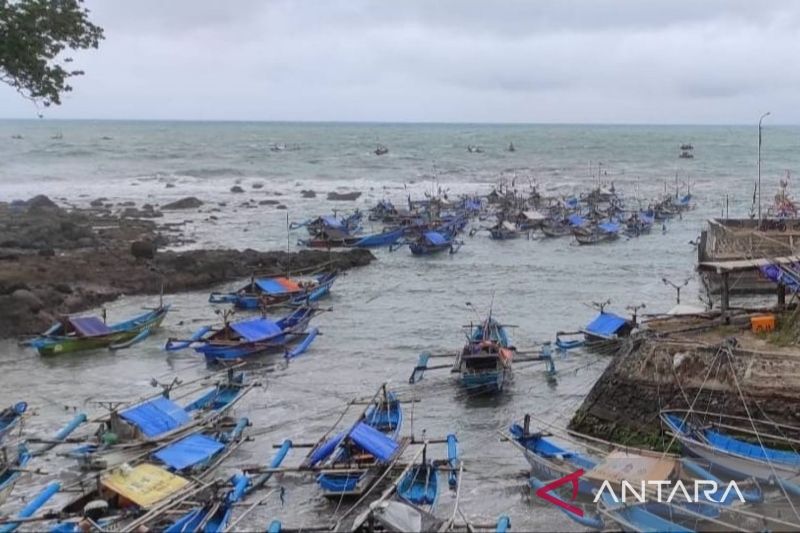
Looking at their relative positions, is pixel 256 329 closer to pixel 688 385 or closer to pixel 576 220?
pixel 688 385

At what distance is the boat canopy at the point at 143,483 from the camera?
1585 centimetres

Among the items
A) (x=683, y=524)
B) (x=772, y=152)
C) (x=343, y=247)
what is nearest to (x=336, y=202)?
(x=343, y=247)

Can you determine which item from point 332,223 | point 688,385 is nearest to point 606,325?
point 688,385

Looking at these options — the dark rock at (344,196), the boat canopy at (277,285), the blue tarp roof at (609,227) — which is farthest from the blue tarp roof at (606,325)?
the dark rock at (344,196)

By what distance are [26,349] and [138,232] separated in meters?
21.9

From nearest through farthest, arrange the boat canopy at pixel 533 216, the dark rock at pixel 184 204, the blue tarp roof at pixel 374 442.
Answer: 1. the blue tarp roof at pixel 374 442
2. the boat canopy at pixel 533 216
3. the dark rock at pixel 184 204

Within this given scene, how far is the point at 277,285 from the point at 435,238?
47.8 feet

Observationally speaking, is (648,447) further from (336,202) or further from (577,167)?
(577,167)

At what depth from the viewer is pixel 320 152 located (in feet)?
456

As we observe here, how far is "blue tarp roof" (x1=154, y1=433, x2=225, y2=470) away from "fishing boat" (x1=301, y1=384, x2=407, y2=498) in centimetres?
214

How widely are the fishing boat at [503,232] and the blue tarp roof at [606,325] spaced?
24421 millimetres

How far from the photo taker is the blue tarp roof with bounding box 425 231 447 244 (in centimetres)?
4869

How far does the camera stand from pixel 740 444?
16938 millimetres
